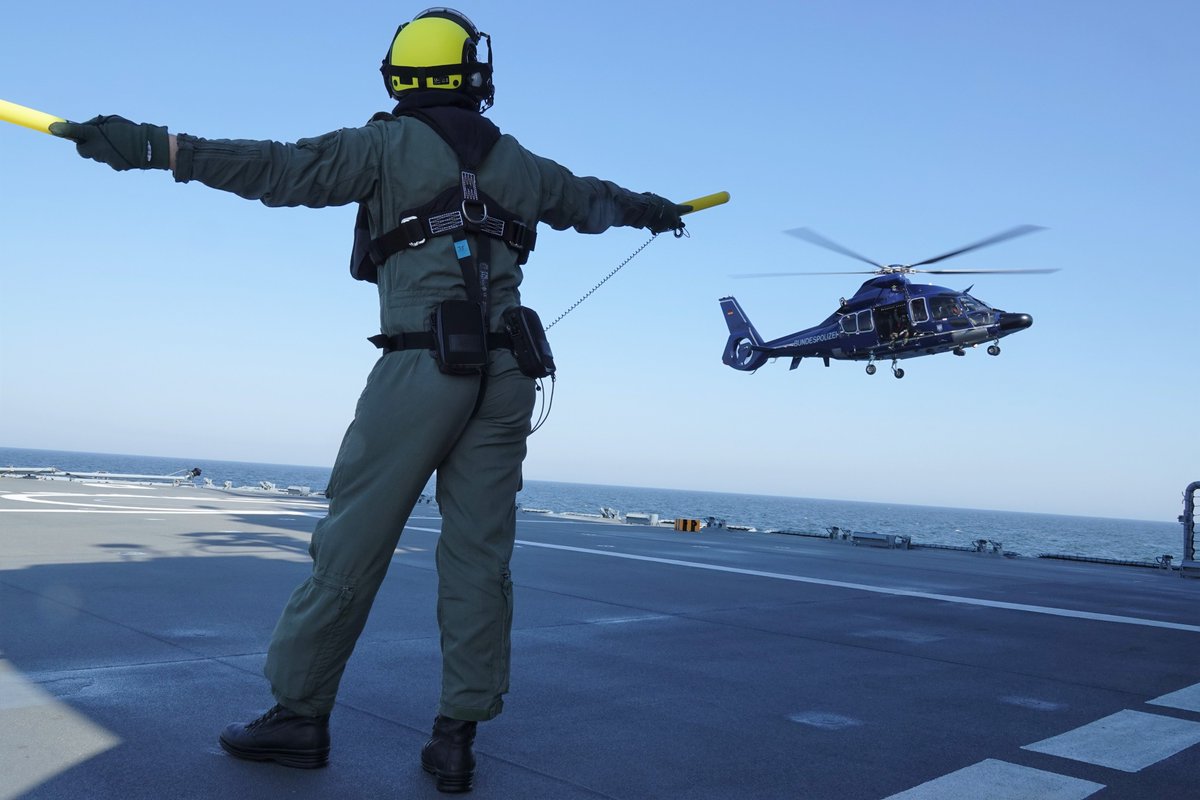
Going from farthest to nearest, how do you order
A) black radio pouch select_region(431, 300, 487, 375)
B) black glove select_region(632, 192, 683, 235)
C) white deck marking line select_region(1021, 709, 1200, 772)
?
1. black glove select_region(632, 192, 683, 235)
2. white deck marking line select_region(1021, 709, 1200, 772)
3. black radio pouch select_region(431, 300, 487, 375)

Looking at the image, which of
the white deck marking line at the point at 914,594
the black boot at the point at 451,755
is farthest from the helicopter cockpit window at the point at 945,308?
the black boot at the point at 451,755

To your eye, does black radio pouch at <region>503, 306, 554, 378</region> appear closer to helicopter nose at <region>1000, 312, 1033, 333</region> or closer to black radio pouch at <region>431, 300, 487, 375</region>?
black radio pouch at <region>431, 300, 487, 375</region>

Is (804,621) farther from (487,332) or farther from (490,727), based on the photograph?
(487,332)

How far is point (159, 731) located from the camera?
254 cm

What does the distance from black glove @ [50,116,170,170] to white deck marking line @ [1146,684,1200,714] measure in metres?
4.04

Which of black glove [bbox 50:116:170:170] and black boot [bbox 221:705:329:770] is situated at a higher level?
black glove [bbox 50:116:170:170]

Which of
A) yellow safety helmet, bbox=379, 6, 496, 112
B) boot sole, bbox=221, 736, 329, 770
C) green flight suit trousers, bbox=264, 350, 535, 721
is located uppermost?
yellow safety helmet, bbox=379, 6, 496, 112

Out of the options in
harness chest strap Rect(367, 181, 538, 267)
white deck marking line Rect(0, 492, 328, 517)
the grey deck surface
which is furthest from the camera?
white deck marking line Rect(0, 492, 328, 517)

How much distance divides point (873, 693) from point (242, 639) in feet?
8.63

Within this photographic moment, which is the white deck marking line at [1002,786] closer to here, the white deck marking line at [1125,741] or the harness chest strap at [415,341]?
the white deck marking line at [1125,741]

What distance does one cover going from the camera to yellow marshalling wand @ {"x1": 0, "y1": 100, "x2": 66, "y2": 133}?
2363 mm

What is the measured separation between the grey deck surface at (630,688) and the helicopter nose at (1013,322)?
16.0 meters

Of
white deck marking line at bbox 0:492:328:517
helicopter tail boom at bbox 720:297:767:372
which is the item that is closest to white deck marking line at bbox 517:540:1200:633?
white deck marking line at bbox 0:492:328:517

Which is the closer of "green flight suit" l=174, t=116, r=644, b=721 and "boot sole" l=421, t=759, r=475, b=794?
"boot sole" l=421, t=759, r=475, b=794
